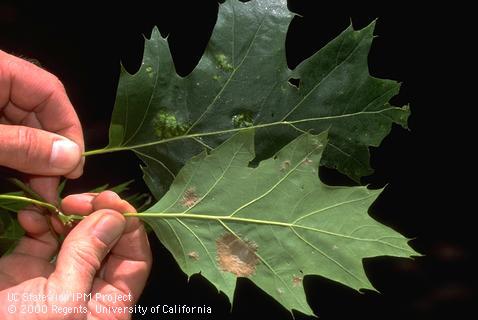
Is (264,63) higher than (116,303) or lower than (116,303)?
higher

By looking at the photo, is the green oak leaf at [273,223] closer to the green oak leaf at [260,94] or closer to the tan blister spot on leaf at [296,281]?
the tan blister spot on leaf at [296,281]

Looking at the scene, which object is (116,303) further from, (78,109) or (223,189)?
(78,109)

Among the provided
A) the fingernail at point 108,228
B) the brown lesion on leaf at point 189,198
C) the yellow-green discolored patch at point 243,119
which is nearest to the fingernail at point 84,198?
the fingernail at point 108,228

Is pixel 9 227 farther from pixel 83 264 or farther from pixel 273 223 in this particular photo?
pixel 273 223

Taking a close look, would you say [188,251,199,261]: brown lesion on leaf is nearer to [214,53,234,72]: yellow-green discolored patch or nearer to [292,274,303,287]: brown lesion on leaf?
[292,274,303,287]: brown lesion on leaf

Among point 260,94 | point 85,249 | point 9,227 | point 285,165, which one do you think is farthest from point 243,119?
point 9,227

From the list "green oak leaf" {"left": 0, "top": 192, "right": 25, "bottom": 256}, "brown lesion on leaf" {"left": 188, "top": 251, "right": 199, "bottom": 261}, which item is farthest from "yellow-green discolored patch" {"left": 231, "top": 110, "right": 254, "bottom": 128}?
"green oak leaf" {"left": 0, "top": 192, "right": 25, "bottom": 256}

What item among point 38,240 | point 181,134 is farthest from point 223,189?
point 38,240
